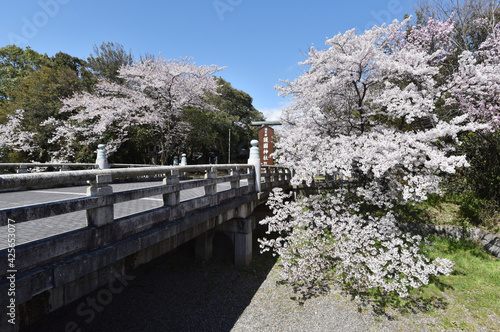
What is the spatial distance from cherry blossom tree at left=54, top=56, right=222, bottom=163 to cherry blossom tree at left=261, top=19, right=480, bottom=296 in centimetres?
956

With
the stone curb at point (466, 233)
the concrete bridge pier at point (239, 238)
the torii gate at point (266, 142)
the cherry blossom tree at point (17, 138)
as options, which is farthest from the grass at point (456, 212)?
the cherry blossom tree at point (17, 138)

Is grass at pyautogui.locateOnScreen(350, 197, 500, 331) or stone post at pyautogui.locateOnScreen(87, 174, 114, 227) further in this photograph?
grass at pyautogui.locateOnScreen(350, 197, 500, 331)

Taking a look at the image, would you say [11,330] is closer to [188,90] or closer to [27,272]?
[27,272]

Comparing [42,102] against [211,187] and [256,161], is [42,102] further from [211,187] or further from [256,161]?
[211,187]

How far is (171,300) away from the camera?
7043 mm

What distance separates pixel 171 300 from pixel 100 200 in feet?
16.6

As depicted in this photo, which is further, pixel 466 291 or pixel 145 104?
pixel 145 104

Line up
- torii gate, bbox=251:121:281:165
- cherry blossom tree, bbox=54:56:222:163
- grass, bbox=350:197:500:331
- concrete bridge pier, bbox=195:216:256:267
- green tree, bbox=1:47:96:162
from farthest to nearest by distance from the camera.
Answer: green tree, bbox=1:47:96:162 → cherry blossom tree, bbox=54:56:222:163 → torii gate, bbox=251:121:281:165 → concrete bridge pier, bbox=195:216:256:267 → grass, bbox=350:197:500:331

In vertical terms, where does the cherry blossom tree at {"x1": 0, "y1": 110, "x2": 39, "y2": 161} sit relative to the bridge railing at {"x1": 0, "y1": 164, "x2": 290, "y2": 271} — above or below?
above

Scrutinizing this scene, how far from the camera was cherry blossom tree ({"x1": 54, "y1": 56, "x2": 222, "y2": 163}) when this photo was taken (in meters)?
16.7

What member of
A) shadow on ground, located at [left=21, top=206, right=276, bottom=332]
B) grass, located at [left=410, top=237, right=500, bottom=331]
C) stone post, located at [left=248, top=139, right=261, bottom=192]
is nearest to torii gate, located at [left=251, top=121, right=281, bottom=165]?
stone post, located at [left=248, top=139, right=261, bottom=192]

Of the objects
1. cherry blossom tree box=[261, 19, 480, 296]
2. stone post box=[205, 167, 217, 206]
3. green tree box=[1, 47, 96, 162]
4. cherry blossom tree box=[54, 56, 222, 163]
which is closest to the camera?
stone post box=[205, 167, 217, 206]

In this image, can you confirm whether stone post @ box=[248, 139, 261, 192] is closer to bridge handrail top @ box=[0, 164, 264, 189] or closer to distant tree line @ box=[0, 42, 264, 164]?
bridge handrail top @ box=[0, 164, 264, 189]

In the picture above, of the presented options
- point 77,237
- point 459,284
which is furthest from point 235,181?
point 459,284
